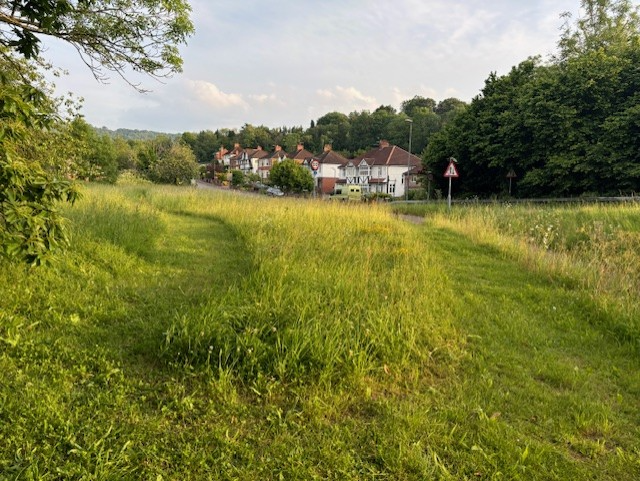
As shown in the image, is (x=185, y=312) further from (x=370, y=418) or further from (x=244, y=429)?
(x=370, y=418)

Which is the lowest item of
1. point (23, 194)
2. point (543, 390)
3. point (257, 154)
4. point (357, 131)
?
point (543, 390)

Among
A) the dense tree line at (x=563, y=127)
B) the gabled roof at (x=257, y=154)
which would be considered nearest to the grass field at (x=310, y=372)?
the dense tree line at (x=563, y=127)

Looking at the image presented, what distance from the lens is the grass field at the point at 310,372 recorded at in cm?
249

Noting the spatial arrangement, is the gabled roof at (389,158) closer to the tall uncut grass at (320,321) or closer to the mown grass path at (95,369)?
the tall uncut grass at (320,321)

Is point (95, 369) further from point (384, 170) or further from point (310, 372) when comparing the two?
point (384, 170)

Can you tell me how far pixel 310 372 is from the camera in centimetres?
335

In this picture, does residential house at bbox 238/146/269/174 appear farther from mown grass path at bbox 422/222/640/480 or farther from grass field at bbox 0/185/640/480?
mown grass path at bbox 422/222/640/480

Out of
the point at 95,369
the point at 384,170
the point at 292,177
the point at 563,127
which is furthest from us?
the point at 384,170

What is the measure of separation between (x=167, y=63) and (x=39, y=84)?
6.44m

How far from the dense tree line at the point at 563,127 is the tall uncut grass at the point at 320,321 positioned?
2066 centimetres

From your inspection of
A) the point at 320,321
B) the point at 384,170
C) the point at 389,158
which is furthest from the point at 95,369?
the point at 389,158

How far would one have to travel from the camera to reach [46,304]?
4.48 meters

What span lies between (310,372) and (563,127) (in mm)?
26075

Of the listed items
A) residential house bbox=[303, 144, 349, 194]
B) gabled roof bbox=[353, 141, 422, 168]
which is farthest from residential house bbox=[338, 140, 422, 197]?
residential house bbox=[303, 144, 349, 194]
